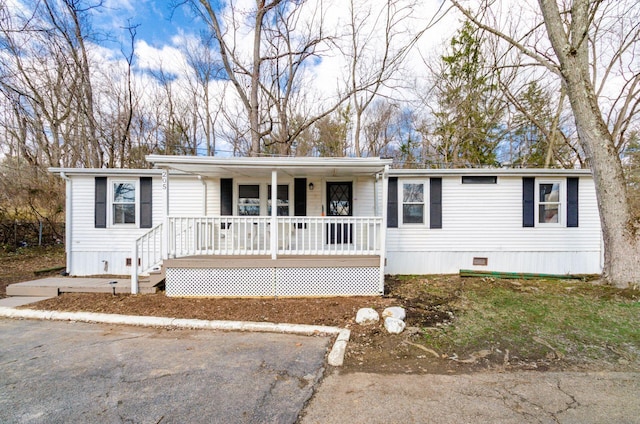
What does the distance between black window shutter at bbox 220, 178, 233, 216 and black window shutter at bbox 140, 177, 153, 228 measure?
1.90 meters

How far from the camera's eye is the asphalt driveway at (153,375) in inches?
90.7

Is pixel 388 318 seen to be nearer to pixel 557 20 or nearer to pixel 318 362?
pixel 318 362

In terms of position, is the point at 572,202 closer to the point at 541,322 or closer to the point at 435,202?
the point at 435,202

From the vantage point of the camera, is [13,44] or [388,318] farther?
[13,44]

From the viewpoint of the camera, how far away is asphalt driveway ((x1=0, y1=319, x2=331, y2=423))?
230cm

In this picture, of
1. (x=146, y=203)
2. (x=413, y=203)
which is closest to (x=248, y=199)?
(x=146, y=203)

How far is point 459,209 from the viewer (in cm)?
748

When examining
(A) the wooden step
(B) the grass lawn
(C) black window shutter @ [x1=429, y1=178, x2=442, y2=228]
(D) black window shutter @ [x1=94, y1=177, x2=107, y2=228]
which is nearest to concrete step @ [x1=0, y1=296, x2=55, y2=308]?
(A) the wooden step

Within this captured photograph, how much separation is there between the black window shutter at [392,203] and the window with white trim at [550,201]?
3758 mm

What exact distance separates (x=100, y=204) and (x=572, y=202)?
12.4 m

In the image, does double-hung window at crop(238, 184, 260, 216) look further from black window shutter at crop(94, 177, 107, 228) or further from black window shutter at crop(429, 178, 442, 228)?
black window shutter at crop(429, 178, 442, 228)

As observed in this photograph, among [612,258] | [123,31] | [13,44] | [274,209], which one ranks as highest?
[123,31]

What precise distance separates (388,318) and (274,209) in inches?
113

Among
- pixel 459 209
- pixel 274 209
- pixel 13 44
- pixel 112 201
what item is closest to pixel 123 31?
pixel 13 44
